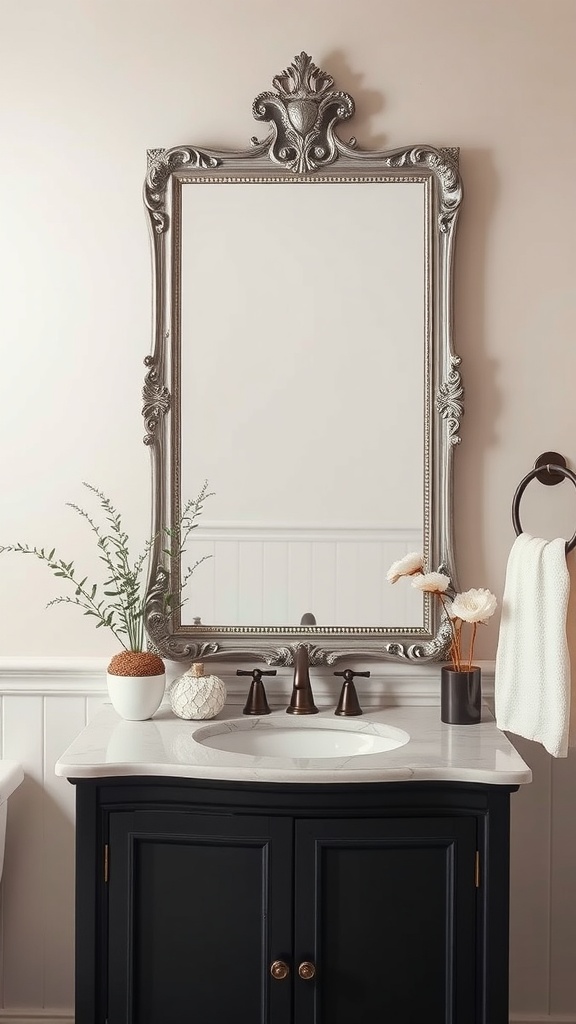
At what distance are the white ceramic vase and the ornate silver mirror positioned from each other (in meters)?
0.16

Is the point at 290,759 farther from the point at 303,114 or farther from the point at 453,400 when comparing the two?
the point at 303,114

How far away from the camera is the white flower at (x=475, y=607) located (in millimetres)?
1817

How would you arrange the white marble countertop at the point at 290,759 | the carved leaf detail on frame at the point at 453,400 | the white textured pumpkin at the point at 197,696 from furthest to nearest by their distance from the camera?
1. the carved leaf detail on frame at the point at 453,400
2. the white textured pumpkin at the point at 197,696
3. the white marble countertop at the point at 290,759

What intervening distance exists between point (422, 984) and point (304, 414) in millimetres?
1158

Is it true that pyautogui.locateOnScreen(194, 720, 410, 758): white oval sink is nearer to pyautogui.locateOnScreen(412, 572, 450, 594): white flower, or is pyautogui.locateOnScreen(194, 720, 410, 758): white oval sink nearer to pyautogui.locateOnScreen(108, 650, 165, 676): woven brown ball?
pyautogui.locateOnScreen(108, 650, 165, 676): woven brown ball

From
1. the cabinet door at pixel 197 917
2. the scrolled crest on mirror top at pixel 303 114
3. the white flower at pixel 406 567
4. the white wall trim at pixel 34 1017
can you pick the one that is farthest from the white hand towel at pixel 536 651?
the white wall trim at pixel 34 1017

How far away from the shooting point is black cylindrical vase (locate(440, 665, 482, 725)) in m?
1.85

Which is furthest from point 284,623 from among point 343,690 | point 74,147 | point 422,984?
point 74,147

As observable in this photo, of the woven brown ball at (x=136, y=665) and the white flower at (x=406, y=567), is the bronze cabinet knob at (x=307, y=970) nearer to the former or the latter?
the woven brown ball at (x=136, y=665)

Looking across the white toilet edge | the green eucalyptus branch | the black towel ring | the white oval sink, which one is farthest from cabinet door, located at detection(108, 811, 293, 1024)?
the black towel ring

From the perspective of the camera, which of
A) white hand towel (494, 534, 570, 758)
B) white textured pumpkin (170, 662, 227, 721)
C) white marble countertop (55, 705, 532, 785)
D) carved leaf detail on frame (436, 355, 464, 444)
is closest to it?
white marble countertop (55, 705, 532, 785)

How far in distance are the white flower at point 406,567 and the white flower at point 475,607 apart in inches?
4.5

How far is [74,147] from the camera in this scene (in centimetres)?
206

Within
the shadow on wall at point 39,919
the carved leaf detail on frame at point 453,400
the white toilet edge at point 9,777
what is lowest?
the shadow on wall at point 39,919
